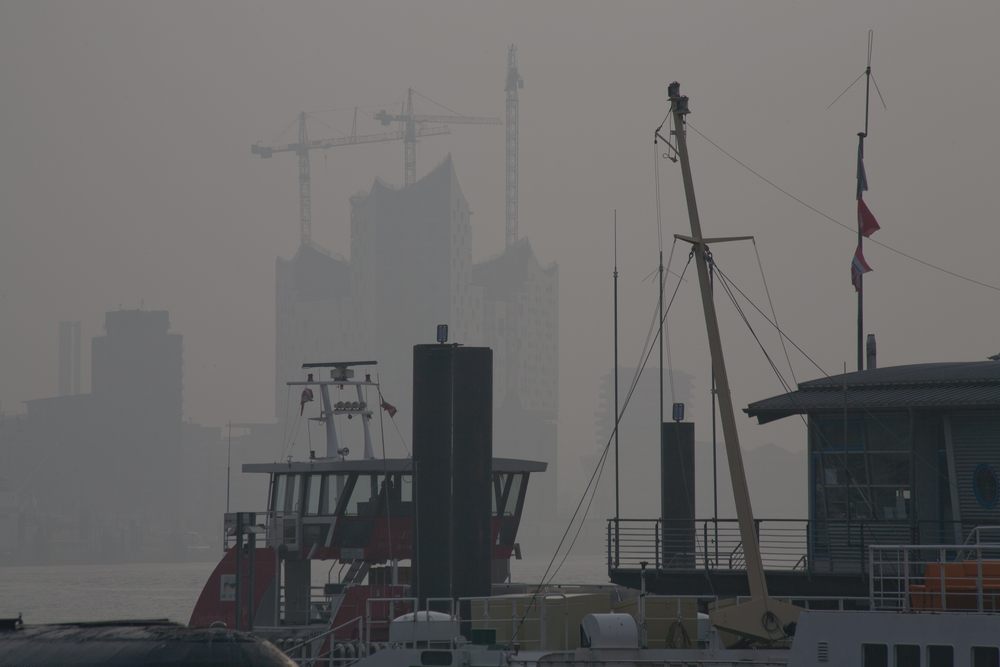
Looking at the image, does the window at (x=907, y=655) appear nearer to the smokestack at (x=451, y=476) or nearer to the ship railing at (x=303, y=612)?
the smokestack at (x=451, y=476)

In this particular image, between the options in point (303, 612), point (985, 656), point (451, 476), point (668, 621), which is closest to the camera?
point (985, 656)

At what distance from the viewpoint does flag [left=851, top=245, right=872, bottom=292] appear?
34.7 metres

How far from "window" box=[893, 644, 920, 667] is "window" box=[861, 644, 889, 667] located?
0.54ft

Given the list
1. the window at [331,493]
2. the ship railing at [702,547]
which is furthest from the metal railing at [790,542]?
the window at [331,493]

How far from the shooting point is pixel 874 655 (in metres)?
16.4

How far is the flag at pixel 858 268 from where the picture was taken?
34.7 meters

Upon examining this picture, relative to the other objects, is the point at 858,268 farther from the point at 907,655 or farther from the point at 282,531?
the point at 907,655

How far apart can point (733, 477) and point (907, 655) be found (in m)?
4.04

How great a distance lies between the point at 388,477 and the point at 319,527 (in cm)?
233

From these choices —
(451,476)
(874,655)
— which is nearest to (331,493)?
(451,476)

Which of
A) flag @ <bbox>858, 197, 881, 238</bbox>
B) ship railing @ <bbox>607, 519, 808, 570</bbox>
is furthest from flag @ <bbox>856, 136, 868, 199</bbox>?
ship railing @ <bbox>607, 519, 808, 570</bbox>

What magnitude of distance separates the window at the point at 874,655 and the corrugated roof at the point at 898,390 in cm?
876

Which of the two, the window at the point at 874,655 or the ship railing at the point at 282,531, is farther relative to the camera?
the ship railing at the point at 282,531

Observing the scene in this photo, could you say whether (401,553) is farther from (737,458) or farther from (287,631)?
(737,458)
